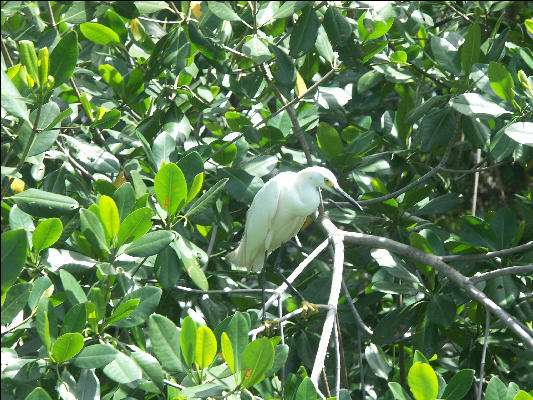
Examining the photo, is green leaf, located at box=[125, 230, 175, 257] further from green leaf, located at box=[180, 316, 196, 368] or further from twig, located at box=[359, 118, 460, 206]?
twig, located at box=[359, 118, 460, 206]

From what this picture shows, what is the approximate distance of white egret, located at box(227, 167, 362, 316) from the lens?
297 cm

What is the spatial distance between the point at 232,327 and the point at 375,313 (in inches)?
65.8

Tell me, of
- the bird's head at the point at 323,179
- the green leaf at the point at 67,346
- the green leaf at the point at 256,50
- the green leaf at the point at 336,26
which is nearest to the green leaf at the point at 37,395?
the green leaf at the point at 67,346

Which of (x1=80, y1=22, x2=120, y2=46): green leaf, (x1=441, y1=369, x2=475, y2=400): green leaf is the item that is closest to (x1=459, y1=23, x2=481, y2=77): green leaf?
(x1=441, y1=369, x2=475, y2=400): green leaf

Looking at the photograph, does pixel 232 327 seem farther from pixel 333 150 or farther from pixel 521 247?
pixel 333 150

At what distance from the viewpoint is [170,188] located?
2078 millimetres

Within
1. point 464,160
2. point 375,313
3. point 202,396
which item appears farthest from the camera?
point 464,160

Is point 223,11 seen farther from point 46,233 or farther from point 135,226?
point 46,233

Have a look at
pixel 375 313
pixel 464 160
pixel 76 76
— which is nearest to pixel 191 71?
pixel 76 76

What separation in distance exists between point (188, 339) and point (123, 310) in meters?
0.21

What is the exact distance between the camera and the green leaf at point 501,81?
92.9 inches

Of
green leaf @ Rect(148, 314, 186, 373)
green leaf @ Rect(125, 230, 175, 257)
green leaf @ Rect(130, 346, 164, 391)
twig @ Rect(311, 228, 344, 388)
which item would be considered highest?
green leaf @ Rect(125, 230, 175, 257)

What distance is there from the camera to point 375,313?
3320 millimetres

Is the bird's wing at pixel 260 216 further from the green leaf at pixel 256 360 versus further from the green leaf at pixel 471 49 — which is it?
the green leaf at pixel 256 360
